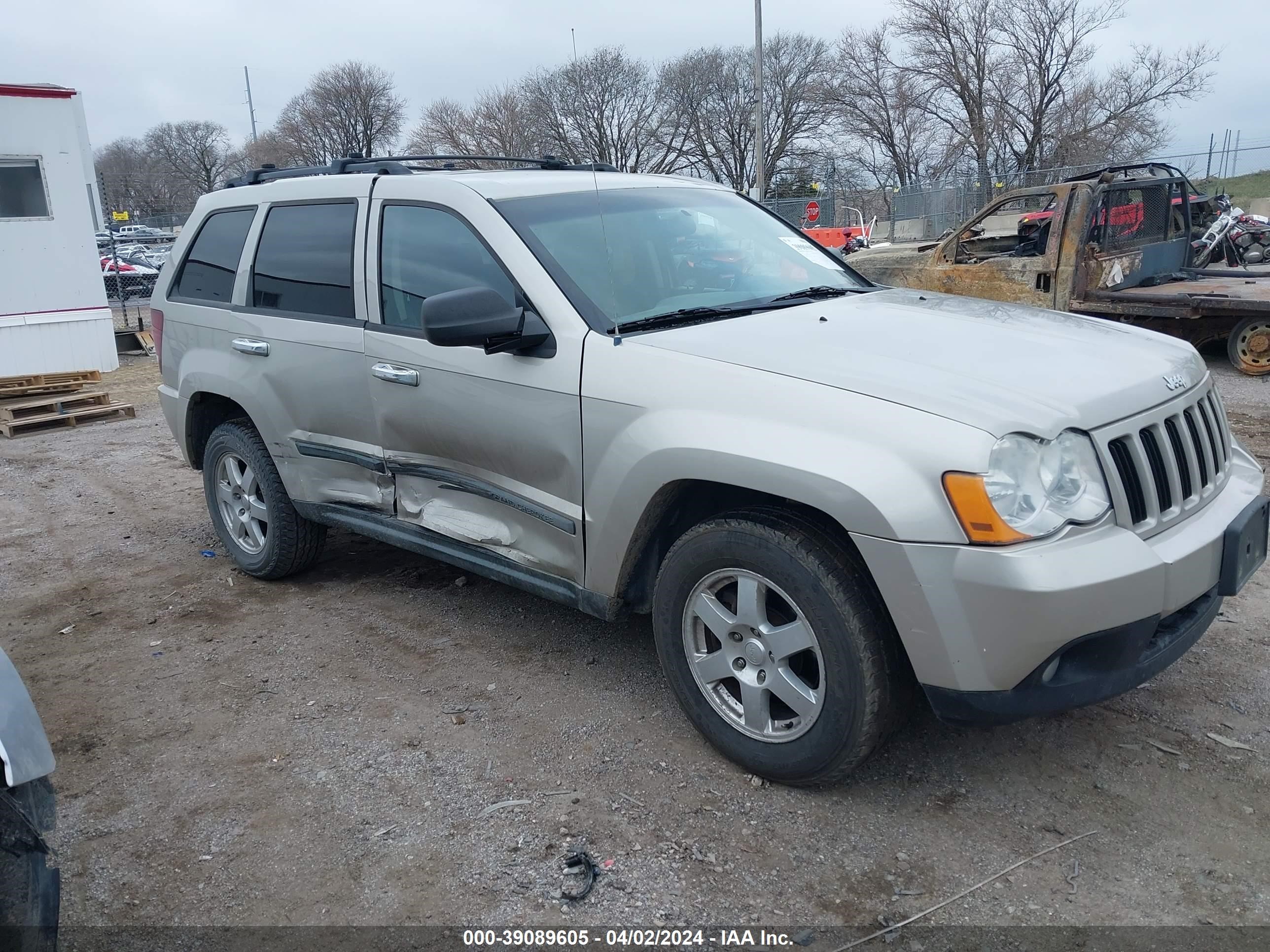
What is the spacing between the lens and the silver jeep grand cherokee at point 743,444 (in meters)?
2.59

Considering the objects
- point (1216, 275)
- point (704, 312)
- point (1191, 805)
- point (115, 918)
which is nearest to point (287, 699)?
point (115, 918)

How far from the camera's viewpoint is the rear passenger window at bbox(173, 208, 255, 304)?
4.87 m

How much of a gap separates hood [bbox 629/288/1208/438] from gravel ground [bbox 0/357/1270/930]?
3.86 feet

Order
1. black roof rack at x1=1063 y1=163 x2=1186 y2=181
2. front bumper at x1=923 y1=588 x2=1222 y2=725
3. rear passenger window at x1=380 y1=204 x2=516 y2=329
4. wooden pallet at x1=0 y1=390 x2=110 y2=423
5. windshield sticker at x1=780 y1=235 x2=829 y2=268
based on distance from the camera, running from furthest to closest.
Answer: wooden pallet at x1=0 y1=390 x2=110 y2=423 → black roof rack at x1=1063 y1=163 x2=1186 y2=181 → windshield sticker at x1=780 y1=235 x2=829 y2=268 → rear passenger window at x1=380 y1=204 x2=516 y2=329 → front bumper at x1=923 y1=588 x2=1222 y2=725

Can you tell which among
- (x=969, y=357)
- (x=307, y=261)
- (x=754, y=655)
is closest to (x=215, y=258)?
(x=307, y=261)

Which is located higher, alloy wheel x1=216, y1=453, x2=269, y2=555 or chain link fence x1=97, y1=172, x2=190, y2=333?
chain link fence x1=97, y1=172, x2=190, y2=333

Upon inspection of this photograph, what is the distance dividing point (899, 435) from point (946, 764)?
1247 mm

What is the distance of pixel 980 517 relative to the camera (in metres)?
2.52

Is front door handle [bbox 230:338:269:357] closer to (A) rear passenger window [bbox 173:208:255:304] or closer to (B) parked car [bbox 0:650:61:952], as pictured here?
(A) rear passenger window [bbox 173:208:255:304]

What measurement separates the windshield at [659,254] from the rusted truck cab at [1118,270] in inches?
212

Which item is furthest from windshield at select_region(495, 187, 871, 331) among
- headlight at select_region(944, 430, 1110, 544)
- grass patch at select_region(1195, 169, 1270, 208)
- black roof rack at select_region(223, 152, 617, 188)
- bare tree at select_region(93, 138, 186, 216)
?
bare tree at select_region(93, 138, 186, 216)

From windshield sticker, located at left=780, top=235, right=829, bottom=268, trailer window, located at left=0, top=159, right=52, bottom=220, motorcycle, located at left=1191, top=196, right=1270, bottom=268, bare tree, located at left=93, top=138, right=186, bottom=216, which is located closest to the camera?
windshield sticker, located at left=780, top=235, right=829, bottom=268

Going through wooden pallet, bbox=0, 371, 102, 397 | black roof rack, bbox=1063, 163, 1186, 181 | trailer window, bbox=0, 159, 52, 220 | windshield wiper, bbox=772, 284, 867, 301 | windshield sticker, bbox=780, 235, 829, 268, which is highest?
trailer window, bbox=0, 159, 52, 220

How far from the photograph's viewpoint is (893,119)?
42031mm
